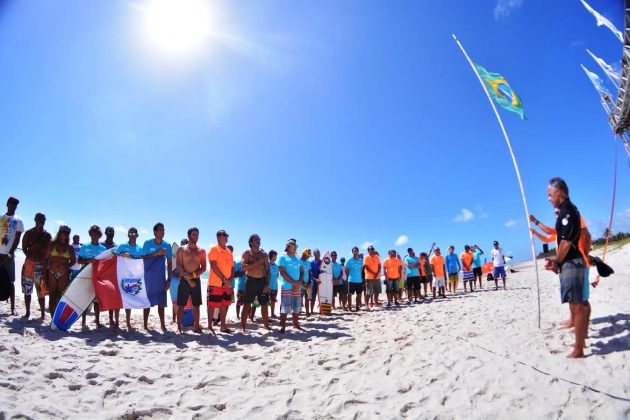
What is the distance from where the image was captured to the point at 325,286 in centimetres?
965

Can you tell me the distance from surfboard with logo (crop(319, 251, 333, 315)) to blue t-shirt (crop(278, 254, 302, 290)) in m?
3.04

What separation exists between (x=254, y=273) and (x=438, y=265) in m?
9.04

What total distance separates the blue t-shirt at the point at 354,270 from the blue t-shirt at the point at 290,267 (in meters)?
3.73

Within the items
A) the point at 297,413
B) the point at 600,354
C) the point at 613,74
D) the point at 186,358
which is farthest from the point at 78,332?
the point at 613,74

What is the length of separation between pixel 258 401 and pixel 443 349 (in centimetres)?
257

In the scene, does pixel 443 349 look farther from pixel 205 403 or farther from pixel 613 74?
pixel 613 74

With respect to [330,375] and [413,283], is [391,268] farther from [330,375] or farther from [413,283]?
[330,375]

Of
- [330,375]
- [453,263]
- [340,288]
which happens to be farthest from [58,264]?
[453,263]

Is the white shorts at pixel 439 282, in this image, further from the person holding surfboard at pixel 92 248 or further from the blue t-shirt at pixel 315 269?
the person holding surfboard at pixel 92 248

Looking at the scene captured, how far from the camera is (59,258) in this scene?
20.0ft

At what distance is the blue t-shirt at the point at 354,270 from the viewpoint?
10.2 metres

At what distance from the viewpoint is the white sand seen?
9.00 feet

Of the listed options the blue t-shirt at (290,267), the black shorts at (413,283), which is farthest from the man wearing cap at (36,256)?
the black shorts at (413,283)

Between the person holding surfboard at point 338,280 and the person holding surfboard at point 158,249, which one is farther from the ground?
the person holding surfboard at point 158,249
